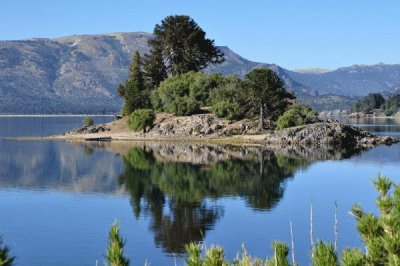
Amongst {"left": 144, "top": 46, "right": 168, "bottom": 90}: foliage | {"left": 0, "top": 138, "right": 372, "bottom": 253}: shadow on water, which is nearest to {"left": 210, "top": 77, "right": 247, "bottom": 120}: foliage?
{"left": 0, "top": 138, "right": 372, "bottom": 253}: shadow on water

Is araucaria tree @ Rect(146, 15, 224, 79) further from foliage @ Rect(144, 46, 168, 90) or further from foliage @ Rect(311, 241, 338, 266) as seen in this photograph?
foliage @ Rect(311, 241, 338, 266)

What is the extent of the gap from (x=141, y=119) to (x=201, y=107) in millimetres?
10405

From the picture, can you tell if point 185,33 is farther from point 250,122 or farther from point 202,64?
point 250,122

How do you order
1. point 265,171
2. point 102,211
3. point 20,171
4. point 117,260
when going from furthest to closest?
1. point 20,171
2. point 265,171
3. point 102,211
4. point 117,260

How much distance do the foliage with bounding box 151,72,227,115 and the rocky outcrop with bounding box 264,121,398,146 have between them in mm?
16009

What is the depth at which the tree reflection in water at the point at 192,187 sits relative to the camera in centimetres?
3559

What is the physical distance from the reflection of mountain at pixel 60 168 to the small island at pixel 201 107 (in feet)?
61.4

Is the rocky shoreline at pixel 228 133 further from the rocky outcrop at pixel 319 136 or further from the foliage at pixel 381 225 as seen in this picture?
the foliage at pixel 381 225

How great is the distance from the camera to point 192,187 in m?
51.1

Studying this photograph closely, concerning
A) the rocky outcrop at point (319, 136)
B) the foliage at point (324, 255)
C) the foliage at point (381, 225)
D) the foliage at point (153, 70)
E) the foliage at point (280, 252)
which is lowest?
the rocky outcrop at point (319, 136)

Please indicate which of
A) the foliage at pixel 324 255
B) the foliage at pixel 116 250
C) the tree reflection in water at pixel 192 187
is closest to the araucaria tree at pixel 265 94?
the tree reflection in water at pixel 192 187

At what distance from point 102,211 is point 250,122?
61.8m

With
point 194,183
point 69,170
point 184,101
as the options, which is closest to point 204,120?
point 184,101

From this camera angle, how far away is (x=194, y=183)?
53281 millimetres
